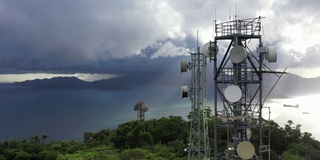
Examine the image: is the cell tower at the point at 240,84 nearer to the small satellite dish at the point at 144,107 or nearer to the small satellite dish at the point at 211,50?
the small satellite dish at the point at 211,50

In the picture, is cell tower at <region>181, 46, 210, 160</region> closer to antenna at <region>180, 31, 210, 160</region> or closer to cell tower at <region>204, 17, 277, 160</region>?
antenna at <region>180, 31, 210, 160</region>

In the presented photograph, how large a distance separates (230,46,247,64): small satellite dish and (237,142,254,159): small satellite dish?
306 cm

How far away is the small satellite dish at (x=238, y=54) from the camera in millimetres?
13047

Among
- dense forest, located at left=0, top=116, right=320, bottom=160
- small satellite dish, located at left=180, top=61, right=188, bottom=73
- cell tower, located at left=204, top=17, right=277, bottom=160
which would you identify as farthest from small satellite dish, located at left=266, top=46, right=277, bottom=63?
dense forest, located at left=0, top=116, right=320, bottom=160

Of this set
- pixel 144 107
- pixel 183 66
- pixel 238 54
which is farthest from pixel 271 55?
pixel 144 107

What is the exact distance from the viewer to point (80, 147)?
3997 cm

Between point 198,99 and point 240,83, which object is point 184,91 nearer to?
point 198,99

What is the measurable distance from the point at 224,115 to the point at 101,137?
35984 mm

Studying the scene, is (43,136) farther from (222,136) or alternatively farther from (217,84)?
(217,84)

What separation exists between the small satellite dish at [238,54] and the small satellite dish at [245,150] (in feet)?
10.0

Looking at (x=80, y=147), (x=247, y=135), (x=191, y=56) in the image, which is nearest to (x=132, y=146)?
(x=80, y=147)

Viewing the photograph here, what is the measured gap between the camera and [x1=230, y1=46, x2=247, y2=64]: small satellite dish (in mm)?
13047

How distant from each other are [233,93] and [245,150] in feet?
7.05

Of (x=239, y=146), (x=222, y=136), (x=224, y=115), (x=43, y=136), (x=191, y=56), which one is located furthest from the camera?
(x=43, y=136)
